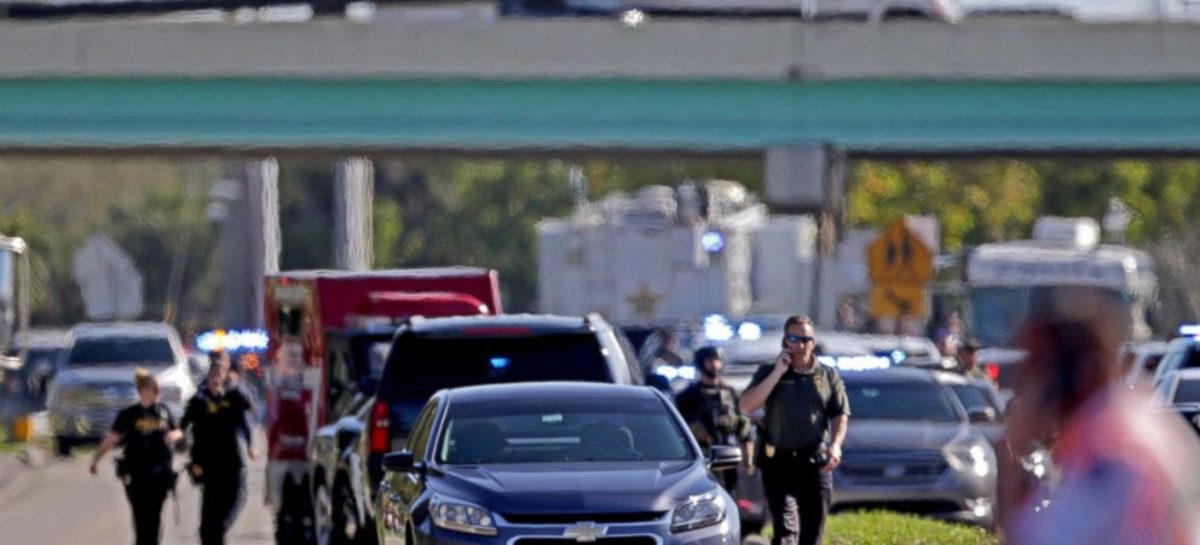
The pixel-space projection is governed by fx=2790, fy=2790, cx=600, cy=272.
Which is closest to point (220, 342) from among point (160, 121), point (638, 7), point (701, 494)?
point (701, 494)

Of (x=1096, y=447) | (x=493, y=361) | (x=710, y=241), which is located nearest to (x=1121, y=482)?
(x=1096, y=447)

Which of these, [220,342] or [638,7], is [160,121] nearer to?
[638,7]

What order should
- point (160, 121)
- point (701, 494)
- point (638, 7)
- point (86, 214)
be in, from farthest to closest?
1. point (86, 214)
2. point (638, 7)
3. point (160, 121)
4. point (701, 494)

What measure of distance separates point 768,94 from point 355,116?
498cm

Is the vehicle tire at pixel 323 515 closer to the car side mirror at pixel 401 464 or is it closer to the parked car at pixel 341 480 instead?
the parked car at pixel 341 480

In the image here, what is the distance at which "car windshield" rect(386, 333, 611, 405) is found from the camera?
16.4 metres

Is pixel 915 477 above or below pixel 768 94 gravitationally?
below

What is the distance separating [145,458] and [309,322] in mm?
3682

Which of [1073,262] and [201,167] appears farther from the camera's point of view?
[201,167]

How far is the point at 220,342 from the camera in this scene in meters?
21.2

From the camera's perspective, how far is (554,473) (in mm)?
13227

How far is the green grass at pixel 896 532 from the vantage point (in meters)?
16.4

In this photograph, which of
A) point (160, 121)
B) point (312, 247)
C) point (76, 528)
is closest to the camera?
point (76, 528)

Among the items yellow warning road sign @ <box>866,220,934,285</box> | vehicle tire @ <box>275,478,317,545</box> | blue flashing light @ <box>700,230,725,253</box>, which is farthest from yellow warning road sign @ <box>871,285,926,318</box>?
blue flashing light @ <box>700,230,725,253</box>
